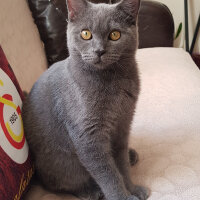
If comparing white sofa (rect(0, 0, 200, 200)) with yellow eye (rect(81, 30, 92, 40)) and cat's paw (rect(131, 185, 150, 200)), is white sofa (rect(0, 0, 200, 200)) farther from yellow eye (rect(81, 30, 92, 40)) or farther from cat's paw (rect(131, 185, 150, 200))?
yellow eye (rect(81, 30, 92, 40))

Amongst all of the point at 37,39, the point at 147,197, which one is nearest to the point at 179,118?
the point at 147,197

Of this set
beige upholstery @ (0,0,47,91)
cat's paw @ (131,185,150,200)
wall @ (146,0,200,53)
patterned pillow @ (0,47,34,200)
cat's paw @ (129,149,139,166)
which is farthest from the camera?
wall @ (146,0,200,53)

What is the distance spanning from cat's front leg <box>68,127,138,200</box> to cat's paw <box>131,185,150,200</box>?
5 centimetres

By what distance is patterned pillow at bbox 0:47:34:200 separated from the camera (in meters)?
0.71

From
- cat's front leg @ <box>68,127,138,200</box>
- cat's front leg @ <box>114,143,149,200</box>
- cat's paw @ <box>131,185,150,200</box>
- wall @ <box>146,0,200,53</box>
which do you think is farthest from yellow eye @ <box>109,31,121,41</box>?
wall @ <box>146,0,200,53</box>

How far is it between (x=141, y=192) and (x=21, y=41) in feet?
2.86

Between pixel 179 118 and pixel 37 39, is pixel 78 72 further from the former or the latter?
pixel 37 39

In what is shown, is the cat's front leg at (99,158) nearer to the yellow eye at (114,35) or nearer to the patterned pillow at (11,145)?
the patterned pillow at (11,145)

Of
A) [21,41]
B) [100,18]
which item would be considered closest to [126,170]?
[100,18]

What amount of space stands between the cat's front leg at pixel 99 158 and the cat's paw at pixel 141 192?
54 mm

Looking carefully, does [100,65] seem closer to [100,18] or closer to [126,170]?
[100,18]

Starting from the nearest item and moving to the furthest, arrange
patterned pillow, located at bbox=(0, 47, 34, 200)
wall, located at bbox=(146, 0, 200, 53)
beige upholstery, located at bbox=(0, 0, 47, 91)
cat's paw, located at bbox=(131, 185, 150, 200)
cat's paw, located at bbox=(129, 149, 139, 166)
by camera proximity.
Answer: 1. patterned pillow, located at bbox=(0, 47, 34, 200)
2. cat's paw, located at bbox=(131, 185, 150, 200)
3. cat's paw, located at bbox=(129, 149, 139, 166)
4. beige upholstery, located at bbox=(0, 0, 47, 91)
5. wall, located at bbox=(146, 0, 200, 53)

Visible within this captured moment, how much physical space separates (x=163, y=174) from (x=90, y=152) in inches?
11.3

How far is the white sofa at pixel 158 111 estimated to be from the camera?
0.87 m
